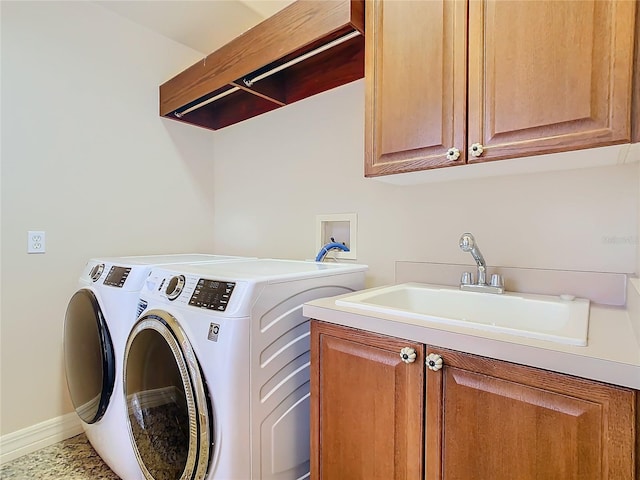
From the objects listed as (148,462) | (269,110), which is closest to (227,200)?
(269,110)

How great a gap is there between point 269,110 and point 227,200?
736 millimetres

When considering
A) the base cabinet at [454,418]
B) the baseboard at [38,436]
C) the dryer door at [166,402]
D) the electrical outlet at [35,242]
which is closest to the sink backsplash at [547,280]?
the base cabinet at [454,418]

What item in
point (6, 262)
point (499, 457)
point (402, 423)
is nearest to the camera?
point (499, 457)

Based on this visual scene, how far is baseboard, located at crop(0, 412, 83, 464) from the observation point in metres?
1.74

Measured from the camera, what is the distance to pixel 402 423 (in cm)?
95

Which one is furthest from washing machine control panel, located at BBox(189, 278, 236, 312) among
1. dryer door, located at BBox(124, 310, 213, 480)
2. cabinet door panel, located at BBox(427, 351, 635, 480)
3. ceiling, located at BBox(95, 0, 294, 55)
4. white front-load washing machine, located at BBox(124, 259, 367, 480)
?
ceiling, located at BBox(95, 0, 294, 55)

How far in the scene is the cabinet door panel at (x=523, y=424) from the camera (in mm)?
683

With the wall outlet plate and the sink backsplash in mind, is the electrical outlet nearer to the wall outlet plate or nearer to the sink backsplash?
the wall outlet plate

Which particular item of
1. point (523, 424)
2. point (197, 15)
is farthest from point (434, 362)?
point (197, 15)

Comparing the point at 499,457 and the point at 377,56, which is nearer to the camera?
the point at 499,457

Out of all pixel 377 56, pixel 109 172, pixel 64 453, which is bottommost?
pixel 64 453

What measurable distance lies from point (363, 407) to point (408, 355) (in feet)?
0.80

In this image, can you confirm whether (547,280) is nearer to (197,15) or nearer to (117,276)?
(117,276)

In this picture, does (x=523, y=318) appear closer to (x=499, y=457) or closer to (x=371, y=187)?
(x=499, y=457)
